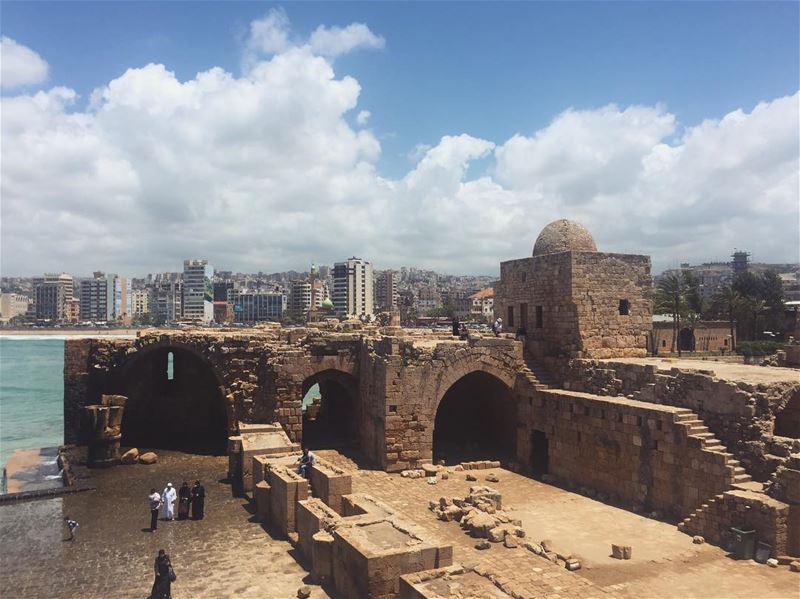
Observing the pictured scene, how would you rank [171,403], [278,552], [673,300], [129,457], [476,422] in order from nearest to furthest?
[278,552]
[129,457]
[476,422]
[171,403]
[673,300]

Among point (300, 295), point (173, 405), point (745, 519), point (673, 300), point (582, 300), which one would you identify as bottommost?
point (745, 519)

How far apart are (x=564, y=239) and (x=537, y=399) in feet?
17.1

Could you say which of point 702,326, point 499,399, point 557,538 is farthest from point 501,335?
point 702,326

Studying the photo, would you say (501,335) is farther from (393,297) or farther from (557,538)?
(393,297)

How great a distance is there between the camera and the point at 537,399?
18047 millimetres

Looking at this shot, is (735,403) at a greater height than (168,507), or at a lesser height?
greater

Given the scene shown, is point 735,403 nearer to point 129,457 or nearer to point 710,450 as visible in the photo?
point 710,450

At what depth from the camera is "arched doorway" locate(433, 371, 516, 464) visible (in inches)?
775

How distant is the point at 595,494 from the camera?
15.4 metres

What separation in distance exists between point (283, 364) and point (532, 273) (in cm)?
819

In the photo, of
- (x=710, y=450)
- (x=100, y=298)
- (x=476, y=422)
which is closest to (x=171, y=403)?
(x=476, y=422)

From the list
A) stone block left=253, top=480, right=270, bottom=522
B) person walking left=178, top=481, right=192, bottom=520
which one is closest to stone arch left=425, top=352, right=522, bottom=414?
stone block left=253, top=480, right=270, bottom=522

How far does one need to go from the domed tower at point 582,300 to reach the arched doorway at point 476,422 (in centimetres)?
218

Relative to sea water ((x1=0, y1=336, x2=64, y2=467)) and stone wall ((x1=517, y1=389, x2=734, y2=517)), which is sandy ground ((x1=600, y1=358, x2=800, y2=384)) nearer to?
stone wall ((x1=517, y1=389, x2=734, y2=517))
